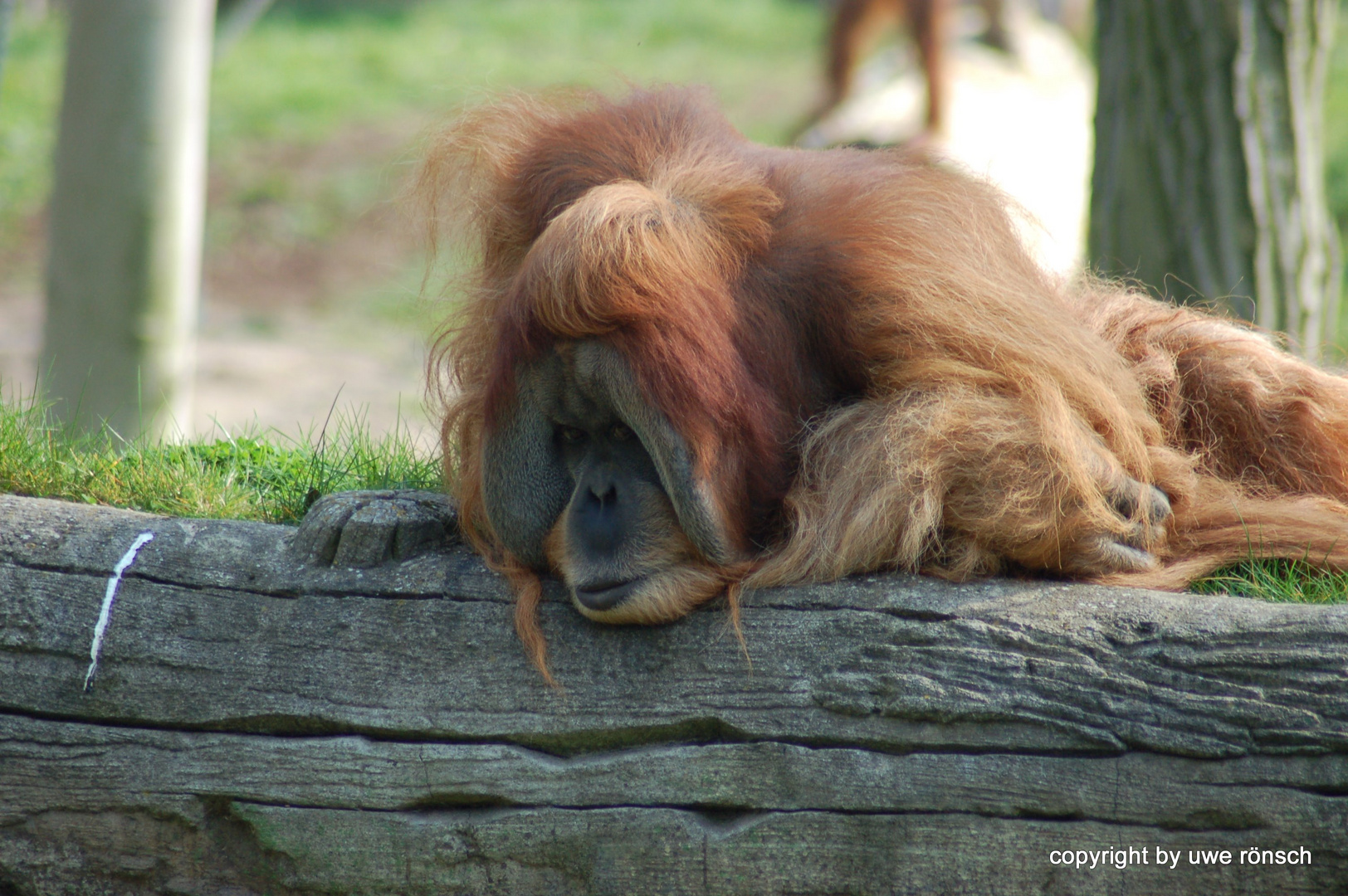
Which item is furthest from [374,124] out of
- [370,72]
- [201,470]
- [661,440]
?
[661,440]

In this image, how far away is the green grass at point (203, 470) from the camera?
2982mm

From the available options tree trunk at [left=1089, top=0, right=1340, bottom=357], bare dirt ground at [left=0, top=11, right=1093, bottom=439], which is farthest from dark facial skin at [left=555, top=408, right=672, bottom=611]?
bare dirt ground at [left=0, top=11, right=1093, bottom=439]

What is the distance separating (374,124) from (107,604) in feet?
36.1

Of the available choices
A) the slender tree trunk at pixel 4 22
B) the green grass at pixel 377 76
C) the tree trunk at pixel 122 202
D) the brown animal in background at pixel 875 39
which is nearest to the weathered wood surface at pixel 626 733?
the green grass at pixel 377 76

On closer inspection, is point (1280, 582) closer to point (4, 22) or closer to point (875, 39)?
point (4, 22)

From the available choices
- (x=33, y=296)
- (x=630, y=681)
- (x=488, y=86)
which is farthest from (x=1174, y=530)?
(x=33, y=296)

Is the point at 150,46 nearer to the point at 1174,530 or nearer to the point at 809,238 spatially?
the point at 809,238

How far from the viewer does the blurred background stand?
347 inches

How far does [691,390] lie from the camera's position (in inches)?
91.9

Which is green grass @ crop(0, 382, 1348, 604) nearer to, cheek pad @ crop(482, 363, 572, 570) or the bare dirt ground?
cheek pad @ crop(482, 363, 572, 570)

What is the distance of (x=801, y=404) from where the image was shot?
2.57 metres

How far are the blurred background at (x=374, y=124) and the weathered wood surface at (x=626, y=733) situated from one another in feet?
11.3

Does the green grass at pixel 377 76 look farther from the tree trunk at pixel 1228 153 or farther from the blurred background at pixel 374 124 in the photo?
the tree trunk at pixel 1228 153

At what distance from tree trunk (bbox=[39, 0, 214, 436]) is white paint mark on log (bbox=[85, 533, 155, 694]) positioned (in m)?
2.05
